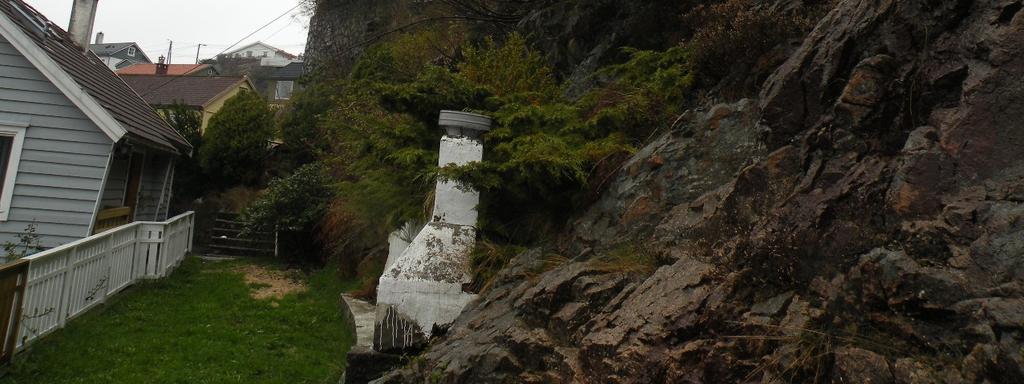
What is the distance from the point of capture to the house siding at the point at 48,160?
9445 mm

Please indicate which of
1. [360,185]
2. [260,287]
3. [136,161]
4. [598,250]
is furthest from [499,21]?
[598,250]

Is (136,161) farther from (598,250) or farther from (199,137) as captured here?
(598,250)

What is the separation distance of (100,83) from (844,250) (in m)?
12.8

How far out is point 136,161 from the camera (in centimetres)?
1254

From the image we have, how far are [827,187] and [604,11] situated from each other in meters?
6.77

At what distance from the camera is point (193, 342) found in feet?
23.1

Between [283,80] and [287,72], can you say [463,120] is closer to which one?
[283,80]

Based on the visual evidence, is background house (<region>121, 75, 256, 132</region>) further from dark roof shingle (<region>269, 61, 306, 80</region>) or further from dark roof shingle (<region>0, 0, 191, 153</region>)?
dark roof shingle (<region>0, 0, 191, 153</region>)

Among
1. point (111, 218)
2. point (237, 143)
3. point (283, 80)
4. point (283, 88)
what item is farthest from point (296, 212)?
point (283, 88)

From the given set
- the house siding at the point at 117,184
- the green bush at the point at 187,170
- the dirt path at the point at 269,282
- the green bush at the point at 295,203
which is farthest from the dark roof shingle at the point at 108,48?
the dirt path at the point at 269,282

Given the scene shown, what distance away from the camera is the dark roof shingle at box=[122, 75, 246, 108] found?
95.6 ft

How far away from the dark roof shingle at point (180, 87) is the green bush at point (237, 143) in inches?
454

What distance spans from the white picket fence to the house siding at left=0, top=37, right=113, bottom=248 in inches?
33.0

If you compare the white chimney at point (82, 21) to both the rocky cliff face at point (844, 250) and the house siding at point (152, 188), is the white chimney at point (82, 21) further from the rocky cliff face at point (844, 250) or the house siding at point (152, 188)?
the rocky cliff face at point (844, 250)
